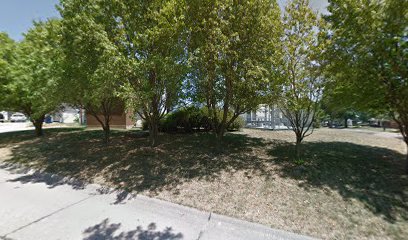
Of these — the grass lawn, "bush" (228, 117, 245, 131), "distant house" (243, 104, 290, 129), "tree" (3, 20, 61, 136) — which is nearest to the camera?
the grass lawn

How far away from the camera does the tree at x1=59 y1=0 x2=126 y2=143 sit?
548 cm

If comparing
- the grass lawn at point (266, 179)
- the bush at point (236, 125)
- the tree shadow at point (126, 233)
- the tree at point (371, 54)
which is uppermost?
the tree at point (371, 54)

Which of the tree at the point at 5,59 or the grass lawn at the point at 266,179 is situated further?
the tree at the point at 5,59

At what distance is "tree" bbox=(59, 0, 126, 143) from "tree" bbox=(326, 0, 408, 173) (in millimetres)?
5624

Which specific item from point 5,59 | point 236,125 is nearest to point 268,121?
point 236,125

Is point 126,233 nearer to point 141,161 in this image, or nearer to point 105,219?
point 105,219

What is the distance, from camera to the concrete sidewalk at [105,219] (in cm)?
332

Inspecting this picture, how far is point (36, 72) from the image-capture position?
26.4ft

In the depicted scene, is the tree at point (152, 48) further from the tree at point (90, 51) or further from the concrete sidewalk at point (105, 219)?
the concrete sidewalk at point (105, 219)

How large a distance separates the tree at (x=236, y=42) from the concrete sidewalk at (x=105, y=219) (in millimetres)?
3706

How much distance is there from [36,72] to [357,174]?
11064mm

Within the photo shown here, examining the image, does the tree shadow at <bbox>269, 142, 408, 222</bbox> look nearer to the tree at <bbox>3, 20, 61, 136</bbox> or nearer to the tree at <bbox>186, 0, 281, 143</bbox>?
the tree at <bbox>186, 0, 281, 143</bbox>

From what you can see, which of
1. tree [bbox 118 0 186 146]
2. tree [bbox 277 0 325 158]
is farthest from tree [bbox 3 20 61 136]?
tree [bbox 277 0 325 158]

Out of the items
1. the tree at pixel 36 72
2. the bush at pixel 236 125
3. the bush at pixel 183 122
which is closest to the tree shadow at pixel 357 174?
the bush at pixel 236 125
